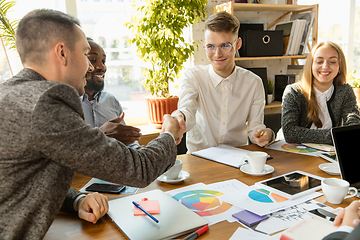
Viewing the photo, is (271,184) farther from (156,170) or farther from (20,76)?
(20,76)

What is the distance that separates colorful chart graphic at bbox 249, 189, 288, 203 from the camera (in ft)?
3.38

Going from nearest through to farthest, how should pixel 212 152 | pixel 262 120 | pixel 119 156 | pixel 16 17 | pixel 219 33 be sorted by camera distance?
pixel 119 156 → pixel 212 152 → pixel 219 33 → pixel 262 120 → pixel 16 17

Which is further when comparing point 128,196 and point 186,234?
point 128,196

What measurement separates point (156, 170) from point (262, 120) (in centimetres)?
141

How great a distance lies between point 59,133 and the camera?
74cm

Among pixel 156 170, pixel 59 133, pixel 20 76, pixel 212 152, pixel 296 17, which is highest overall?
pixel 296 17

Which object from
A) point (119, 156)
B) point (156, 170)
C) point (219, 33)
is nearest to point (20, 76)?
point (119, 156)

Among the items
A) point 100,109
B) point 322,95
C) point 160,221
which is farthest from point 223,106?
point 160,221

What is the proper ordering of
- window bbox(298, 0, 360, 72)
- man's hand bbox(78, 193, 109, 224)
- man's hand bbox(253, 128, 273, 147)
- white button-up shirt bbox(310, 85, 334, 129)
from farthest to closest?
window bbox(298, 0, 360, 72), white button-up shirt bbox(310, 85, 334, 129), man's hand bbox(253, 128, 273, 147), man's hand bbox(78, 193, 109, 224)

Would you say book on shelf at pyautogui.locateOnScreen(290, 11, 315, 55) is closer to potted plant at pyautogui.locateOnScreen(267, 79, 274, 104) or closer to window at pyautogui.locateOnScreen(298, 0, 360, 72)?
potted plant at pyautogui.locateOnScreen(267, 79, 274, 104)

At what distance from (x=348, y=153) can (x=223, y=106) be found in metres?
1.12

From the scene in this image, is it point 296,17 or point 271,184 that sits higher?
point 296,17

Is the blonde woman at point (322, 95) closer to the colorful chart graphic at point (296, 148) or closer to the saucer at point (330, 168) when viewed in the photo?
the colorful chart graphic at point (296, 148)

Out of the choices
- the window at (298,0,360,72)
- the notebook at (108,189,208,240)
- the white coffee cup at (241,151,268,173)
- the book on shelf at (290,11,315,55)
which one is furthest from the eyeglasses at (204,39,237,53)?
the window at (298,0,360,72)
